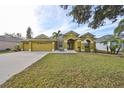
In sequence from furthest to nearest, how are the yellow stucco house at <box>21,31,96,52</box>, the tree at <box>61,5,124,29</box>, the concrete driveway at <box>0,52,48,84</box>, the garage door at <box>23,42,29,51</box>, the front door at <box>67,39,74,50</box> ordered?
the front door at <box>67,39,74,50</box> < the garage door at <box>23,42,29,51</box> < the yellow stucco house at <box>21,31,96,52</box> < the concrete driveway at <box>0,52,48,84</box> < the tree at <box>61,5,124,29</box>

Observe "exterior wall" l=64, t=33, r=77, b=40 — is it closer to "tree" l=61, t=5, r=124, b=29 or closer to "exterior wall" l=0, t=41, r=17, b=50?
"exterior wall" l=0, t=41, r=17, b=50

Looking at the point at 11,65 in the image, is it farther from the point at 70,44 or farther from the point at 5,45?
the point at 5,45

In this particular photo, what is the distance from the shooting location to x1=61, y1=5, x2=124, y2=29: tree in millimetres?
6160

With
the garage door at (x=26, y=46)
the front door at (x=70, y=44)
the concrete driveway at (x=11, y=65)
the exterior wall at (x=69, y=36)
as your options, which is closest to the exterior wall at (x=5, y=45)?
the garage door at (x=26, y=46)

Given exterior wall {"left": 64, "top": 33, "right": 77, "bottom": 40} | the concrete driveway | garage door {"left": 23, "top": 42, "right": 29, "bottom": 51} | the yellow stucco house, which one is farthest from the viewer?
garage door {"left": 23, "top": 42, "right": 29, "bottom": 51}

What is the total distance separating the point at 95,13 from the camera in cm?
668

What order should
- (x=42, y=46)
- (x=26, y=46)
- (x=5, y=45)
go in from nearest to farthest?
(x=42, y=46) → (x=26, y=46) → (x=5, y=45)

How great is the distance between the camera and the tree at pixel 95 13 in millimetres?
6160

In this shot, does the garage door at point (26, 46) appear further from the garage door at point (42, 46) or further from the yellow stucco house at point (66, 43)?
the garage door at point (42, 46)

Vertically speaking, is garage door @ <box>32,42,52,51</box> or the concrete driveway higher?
garage door @ <box>32,42,52,51</box>

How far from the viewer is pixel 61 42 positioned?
3869cm

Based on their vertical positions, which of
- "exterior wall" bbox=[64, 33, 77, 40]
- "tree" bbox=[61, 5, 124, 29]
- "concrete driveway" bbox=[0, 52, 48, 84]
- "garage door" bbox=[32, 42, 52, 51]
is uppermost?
"exterior wall" bbox=[64, 33, 77, 40]

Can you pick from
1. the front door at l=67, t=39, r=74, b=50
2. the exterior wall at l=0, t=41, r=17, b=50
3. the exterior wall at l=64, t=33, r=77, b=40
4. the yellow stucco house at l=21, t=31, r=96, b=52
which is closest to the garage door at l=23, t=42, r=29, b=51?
the yellow stucco house at l=21, t=31, r=96, b=52

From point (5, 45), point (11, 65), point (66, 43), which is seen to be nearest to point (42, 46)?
point (66, 43)
